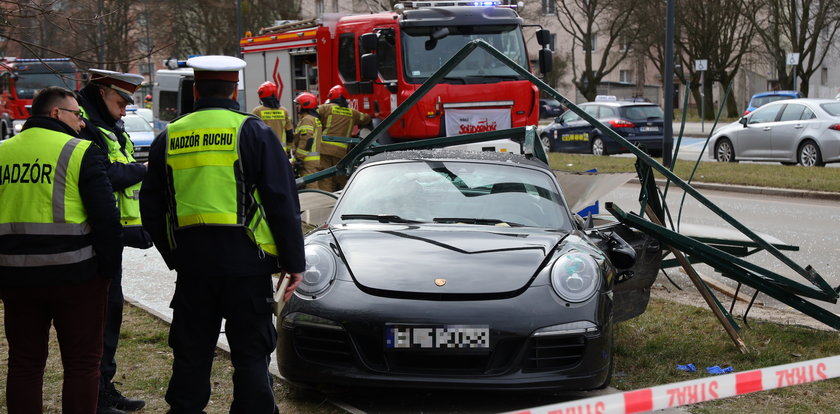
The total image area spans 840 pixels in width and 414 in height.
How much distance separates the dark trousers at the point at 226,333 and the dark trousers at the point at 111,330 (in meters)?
0.96

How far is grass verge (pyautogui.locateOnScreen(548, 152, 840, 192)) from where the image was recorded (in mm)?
16609

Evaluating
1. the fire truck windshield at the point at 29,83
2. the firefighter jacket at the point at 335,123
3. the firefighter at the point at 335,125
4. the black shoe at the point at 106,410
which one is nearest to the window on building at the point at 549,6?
the fire truck windshield at the point at 29,83

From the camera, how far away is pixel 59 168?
423 centimetres

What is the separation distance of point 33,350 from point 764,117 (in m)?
19.7

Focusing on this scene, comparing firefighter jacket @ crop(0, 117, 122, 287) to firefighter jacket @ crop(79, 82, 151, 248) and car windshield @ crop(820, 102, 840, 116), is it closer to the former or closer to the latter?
firefighter jacket @ crop(79, 82, 151, 248)

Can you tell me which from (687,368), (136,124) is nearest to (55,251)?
(687,368)

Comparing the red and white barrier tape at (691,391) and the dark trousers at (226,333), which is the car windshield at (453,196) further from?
the red and white barrier tape at (691,391)

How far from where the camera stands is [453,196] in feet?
20.3

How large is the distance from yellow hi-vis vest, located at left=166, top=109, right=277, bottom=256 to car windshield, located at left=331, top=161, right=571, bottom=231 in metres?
1.89

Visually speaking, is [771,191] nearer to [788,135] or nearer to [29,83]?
[788,135]

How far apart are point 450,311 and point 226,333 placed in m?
1.15

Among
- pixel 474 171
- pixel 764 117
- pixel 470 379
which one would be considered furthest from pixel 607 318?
pixel 764 117

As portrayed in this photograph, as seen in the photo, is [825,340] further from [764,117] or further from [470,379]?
[764,117]

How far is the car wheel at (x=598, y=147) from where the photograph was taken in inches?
1006
